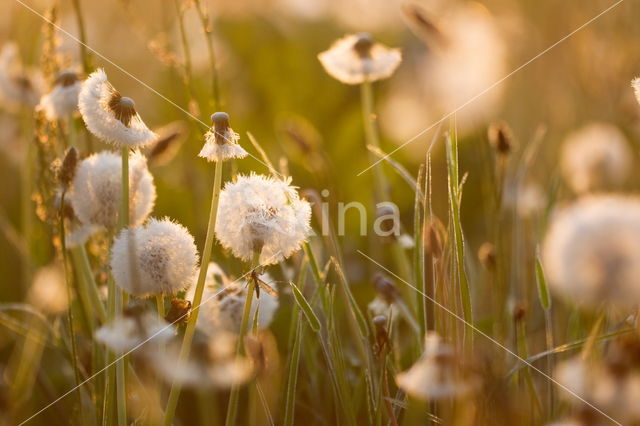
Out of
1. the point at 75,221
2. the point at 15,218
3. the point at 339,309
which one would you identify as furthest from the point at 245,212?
the point at 15,218

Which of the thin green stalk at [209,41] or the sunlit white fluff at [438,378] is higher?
the thin green stalk at [209,41]

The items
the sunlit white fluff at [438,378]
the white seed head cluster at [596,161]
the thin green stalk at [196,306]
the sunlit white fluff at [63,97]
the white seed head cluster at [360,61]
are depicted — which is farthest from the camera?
the white seed head cluster at [596,161]

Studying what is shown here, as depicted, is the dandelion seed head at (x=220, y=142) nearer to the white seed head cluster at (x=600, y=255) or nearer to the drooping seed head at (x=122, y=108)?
the drooping seed head at (x=122, y=108)

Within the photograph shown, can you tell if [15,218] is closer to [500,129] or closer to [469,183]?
[469,183]

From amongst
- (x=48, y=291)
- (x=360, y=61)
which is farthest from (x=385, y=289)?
(x=48, y=291)

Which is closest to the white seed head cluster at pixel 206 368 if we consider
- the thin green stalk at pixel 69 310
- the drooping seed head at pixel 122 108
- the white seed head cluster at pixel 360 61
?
the thin green stalk at pixel 69 310

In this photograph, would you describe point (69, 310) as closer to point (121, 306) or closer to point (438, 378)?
point (121, 306)

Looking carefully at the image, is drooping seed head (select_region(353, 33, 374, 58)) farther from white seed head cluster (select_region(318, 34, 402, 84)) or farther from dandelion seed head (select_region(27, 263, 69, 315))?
dandelion seed head (select_region(27, 263, 69, 315))

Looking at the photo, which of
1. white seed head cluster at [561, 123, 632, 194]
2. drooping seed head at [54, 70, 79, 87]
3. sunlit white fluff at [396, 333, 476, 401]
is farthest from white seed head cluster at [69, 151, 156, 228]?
white seed head cluster at [561, 123, 632, 194]
